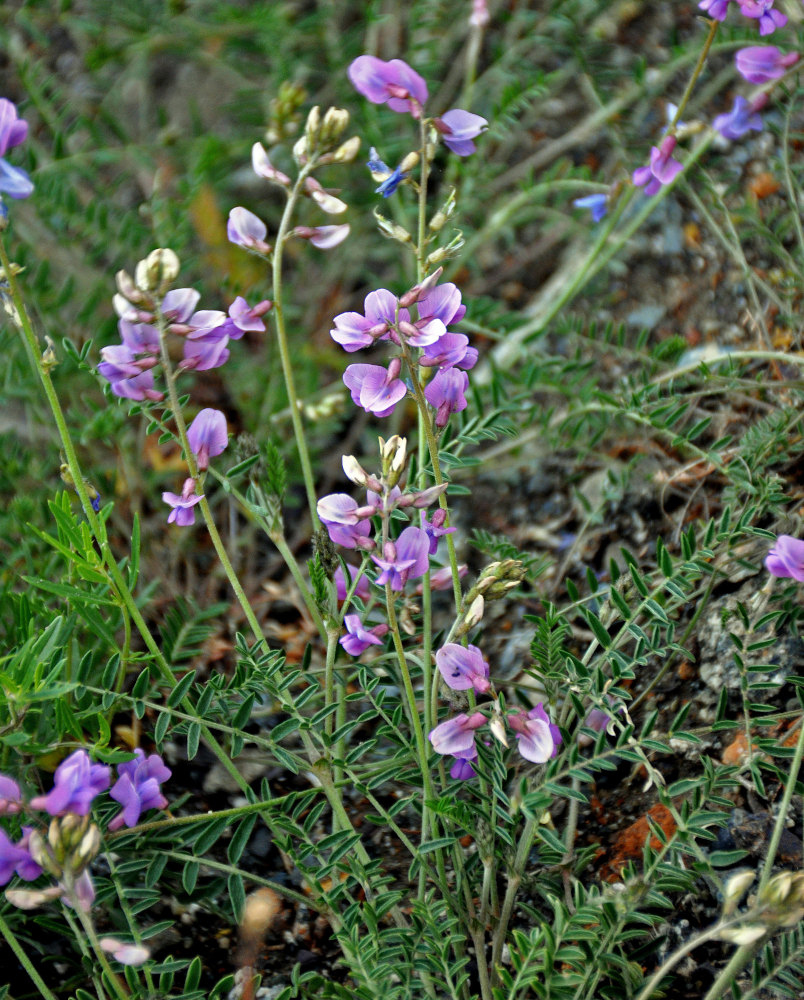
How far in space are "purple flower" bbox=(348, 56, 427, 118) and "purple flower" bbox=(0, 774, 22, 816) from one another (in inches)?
42.0

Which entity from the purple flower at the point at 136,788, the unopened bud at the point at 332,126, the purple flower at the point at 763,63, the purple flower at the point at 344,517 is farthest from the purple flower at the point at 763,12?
the purple flower at the point at 136,788

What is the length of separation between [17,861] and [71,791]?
16cm

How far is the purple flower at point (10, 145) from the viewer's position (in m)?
1.23

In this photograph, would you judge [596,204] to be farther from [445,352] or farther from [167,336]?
[167,336]

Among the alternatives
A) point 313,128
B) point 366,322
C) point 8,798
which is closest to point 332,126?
point 313,128

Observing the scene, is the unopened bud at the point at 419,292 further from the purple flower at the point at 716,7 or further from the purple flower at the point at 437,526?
the purple flower at the point at 716,7

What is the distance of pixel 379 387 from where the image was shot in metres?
1.22

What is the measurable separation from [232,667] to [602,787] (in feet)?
2.84

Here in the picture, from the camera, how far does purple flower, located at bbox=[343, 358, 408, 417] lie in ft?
3.91

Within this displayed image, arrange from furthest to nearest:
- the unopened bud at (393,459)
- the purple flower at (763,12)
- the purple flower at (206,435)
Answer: the purple flower at (763,12) → the purple flower at (206,435) → the unopened bud at (393,459)

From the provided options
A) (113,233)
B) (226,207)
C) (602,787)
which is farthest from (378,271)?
(602,787)

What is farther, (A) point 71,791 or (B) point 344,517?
(B) point 344,517

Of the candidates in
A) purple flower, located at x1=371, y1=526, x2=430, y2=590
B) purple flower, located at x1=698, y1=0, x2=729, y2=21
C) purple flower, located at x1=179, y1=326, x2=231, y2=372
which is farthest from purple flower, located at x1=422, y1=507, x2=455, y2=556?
purple flower, located at x1=698, y1=0, x2=729, y2=21

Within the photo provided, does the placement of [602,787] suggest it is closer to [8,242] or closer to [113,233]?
[113,233]
